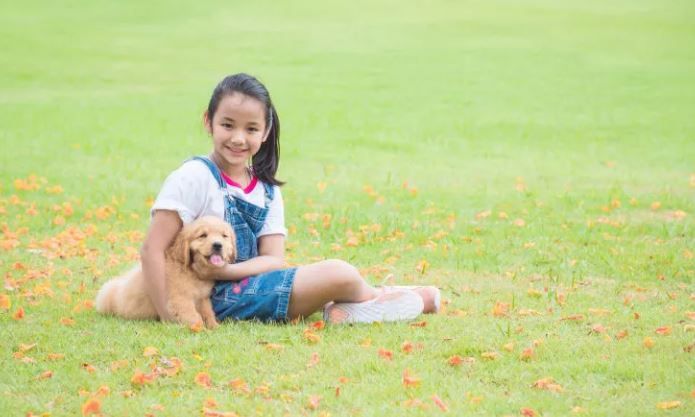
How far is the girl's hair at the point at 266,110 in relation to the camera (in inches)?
224

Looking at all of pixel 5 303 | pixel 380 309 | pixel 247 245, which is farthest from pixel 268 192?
pixel 5 303

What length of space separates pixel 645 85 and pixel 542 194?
941 cm

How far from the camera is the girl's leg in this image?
555cm

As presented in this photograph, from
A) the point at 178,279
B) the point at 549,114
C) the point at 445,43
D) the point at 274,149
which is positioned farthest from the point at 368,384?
the point at 445,43

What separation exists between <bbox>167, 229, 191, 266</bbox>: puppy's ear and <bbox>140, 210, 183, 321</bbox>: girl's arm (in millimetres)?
46

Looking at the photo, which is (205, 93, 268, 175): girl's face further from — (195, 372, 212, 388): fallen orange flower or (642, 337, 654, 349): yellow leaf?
(642, 337, 654, 349): yellow leaf

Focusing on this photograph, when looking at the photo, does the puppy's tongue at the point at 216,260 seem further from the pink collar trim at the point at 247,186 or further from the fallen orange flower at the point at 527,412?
the fallen orange flower at the point at 527,412

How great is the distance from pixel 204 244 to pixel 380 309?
3.47 feet

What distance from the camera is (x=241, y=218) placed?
18.9 ft

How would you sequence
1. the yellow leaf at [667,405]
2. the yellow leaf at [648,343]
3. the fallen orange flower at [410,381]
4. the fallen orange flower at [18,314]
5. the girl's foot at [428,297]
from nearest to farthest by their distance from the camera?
the yellow leaf at [667,405]
the fallen orange flower at [410,381]
the yellow leaf at [648,343]
the fallen orange flower at [18,314]
the girl's foot at [428,297]

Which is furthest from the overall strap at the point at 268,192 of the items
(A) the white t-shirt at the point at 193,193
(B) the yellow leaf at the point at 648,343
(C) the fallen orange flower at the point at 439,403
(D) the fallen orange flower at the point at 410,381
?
(B) the yellow leaf at the point at 648,343

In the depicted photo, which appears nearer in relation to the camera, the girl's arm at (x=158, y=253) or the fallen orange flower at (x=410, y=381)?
the fallen orange flower at (x=410, y=381)

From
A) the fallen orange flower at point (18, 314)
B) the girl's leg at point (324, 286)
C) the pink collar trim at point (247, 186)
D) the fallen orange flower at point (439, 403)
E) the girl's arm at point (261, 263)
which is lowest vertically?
the fallen orange flower at point (18, 314)

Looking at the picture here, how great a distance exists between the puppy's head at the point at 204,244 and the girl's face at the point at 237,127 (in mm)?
444
